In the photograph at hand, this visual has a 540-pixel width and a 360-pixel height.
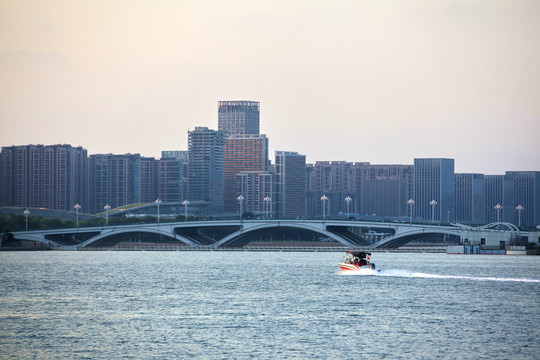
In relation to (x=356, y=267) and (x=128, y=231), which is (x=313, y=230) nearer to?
(x=128, y=231)

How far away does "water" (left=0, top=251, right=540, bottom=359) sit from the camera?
52.2m

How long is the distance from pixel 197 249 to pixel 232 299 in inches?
4560

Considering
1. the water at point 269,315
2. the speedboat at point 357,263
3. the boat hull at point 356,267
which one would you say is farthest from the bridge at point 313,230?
the boat hull at point 356,267

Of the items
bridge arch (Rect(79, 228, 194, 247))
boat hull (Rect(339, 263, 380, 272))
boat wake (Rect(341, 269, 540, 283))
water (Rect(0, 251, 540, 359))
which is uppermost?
bridge arch (Rect(79, 228, 194, 247))

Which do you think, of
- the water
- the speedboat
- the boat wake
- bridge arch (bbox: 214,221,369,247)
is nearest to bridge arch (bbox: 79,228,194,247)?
bridge arch (bbox: 214,221,369,247)

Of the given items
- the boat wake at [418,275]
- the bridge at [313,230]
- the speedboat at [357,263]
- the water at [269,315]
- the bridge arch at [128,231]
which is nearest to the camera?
the water at [269,315]

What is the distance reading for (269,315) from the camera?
218 feet

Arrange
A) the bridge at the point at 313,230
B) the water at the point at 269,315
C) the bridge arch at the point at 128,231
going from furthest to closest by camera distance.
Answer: the bridge arch at the point at 128,231 → the bridge at the point at 313,230 → the water at the point at 269,315

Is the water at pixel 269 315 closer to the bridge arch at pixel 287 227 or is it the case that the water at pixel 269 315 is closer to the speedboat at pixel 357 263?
the speedboat at pixel 357 263

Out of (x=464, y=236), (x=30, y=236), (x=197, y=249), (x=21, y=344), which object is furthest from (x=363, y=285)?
(x=30, y=236)

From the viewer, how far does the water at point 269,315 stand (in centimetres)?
5222

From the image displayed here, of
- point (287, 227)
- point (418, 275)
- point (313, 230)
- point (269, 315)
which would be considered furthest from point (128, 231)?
point (269, 315)

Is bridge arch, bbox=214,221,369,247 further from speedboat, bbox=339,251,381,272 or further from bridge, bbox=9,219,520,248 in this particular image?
speedboat, bbox=339,251,381,272

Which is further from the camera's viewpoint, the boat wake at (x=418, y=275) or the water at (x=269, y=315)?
the boat wake at (x=418, y=275)
